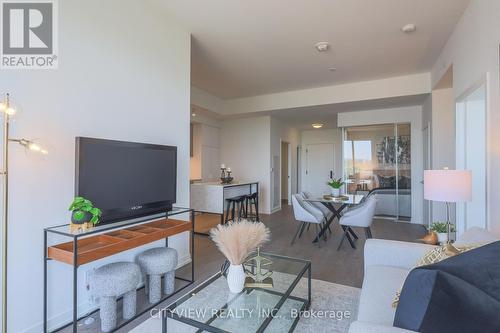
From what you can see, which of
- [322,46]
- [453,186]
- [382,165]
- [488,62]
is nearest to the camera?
[453,186]

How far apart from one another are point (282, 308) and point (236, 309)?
1.64 ft

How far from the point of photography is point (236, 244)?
167cm

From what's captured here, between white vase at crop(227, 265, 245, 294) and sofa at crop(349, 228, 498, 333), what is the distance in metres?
0.74

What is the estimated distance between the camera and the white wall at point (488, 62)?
6.85ft

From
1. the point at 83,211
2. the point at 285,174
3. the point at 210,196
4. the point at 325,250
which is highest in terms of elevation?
the point at 285,174

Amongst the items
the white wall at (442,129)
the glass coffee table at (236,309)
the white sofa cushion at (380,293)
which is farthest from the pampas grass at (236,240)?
the white wall at (442,129)

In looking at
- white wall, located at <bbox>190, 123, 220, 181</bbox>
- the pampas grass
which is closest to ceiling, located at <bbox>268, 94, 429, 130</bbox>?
white wall, located at <bbox>190, 123, 220, 181</bbox>

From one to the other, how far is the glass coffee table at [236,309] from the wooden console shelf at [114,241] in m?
0.71

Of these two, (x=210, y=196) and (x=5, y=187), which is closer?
(x=5, y=187)

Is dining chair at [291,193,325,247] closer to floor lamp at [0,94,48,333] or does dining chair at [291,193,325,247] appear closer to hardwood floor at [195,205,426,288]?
hardwood floor at [195,205,426,288]

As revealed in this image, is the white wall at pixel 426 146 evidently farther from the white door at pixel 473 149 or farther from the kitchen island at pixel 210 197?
the kitchen island at pixel 210 197

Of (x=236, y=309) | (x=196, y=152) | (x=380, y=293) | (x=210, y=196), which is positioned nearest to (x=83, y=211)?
(x=236, y=309)

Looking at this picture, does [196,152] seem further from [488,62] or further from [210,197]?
[488,62]

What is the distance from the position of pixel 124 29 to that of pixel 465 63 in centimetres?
365
